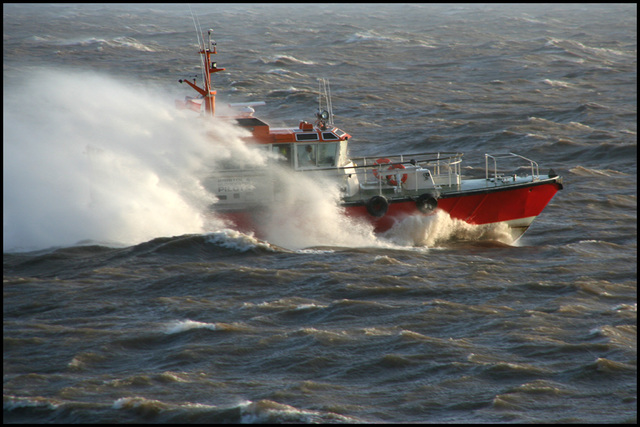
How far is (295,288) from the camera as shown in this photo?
52.9ft

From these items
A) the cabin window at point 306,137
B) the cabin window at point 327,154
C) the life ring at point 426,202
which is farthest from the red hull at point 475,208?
the cabin window at point 306,137

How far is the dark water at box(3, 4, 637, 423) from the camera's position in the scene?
1166 centimetres

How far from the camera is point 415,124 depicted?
35531 millimetres

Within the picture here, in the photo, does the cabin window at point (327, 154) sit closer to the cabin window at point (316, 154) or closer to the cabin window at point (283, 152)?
the cabin window at point (316, 154)

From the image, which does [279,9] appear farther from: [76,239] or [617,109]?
[76,239]

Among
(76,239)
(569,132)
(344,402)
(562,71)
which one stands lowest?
(344,402)

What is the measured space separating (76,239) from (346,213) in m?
6.84

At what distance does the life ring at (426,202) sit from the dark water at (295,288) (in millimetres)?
532

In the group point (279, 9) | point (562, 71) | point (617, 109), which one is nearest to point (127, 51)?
point (562, 71)

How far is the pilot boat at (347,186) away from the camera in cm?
1909

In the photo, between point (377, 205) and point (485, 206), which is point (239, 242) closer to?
point (377, 205)

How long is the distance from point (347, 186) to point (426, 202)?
6.87ft

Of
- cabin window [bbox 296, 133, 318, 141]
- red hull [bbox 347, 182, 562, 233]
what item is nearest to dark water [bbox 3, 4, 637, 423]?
red hull [bbox 347, 182, 562, 233]

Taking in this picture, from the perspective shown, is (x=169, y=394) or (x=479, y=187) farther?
(x=479, y=187)
